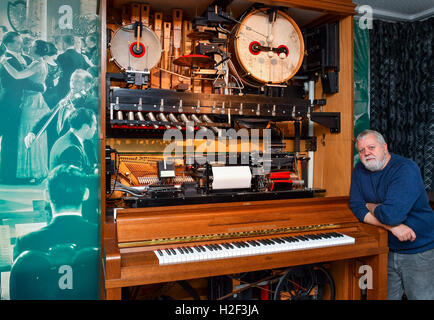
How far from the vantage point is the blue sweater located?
7.73 ft

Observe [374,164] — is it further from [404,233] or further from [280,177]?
[280,177]

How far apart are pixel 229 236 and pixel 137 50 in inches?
61.0

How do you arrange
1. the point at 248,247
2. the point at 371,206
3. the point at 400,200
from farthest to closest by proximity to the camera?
1. the point at 371,206
2. the point at 400,200
3. the point at 248,247

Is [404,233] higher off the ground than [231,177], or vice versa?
[231,177]

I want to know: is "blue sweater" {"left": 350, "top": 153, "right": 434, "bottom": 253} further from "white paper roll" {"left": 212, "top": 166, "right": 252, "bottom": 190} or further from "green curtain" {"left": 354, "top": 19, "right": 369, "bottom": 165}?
"green curtain" {"left": 354, "top": 19, "right": 369, "bottom": 165}

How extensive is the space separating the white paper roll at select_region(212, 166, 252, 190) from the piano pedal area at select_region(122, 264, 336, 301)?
29.7 inches

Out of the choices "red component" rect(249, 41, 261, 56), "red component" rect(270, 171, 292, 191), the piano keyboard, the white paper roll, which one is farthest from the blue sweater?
"red component" rect(249, 41, 261, 56)

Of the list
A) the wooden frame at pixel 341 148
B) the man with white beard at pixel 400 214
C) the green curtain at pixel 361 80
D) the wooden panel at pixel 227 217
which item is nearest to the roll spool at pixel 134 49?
the wooden frame at pixel 341 148

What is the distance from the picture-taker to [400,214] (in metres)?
2.35

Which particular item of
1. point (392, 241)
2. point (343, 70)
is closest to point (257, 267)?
point (392, 241)

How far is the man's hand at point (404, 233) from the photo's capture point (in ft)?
7.91

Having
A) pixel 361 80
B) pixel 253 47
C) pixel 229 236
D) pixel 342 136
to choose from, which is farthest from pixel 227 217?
pixel 361 80

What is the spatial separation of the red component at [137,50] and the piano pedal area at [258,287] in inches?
71.2

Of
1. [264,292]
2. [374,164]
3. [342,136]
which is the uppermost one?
[342,136]
